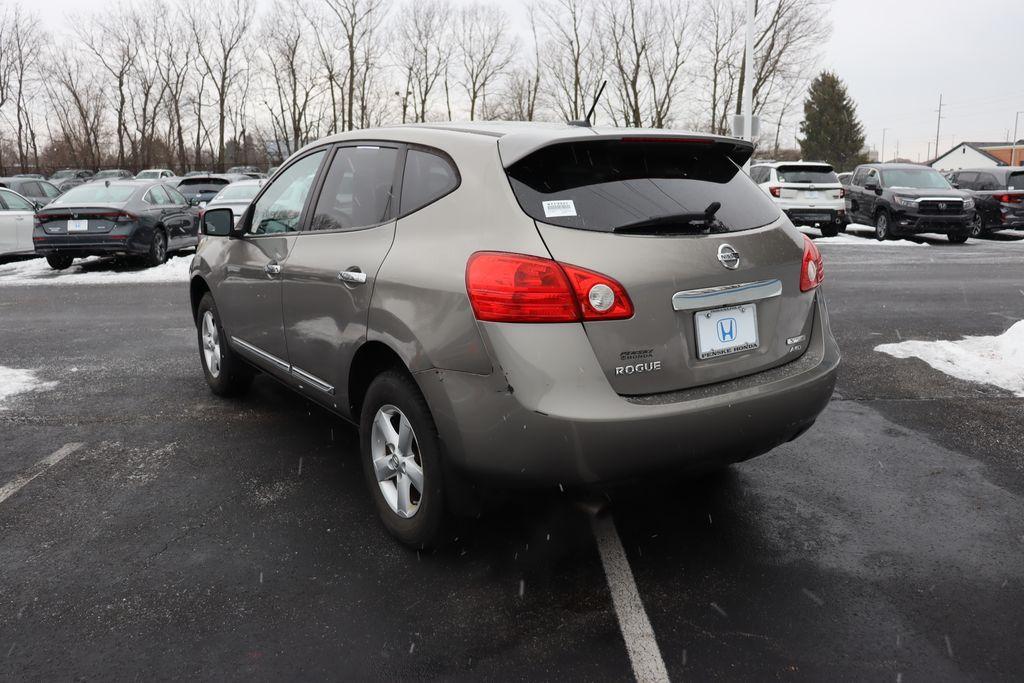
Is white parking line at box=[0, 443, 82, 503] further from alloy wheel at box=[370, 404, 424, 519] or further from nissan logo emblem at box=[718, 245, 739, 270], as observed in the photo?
nissan logo emblem at box=[718, 245, 739, 270]

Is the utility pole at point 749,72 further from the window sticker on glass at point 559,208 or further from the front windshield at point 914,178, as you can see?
the window sticker on glass at point 559,208

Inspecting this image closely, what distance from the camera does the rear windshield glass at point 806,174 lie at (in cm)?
1869

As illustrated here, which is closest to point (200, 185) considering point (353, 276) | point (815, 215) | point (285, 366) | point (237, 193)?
point (237, 193)

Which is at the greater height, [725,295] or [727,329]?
[725,295]

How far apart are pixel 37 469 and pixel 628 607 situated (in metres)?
3.24

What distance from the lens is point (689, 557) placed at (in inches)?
124

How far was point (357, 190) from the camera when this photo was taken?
3688mm

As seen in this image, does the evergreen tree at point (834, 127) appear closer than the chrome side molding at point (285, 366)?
No

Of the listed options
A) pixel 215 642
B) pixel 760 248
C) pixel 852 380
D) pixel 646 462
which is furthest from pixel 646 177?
pixel 852 380

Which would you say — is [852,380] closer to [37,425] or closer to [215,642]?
[215,642]

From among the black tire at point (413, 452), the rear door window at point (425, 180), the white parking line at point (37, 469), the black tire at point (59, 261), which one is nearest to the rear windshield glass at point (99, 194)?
the black tire at point (59, 261)

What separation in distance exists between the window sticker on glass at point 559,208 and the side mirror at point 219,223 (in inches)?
103

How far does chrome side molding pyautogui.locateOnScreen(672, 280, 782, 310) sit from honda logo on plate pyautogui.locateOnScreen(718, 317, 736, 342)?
0.06 meters

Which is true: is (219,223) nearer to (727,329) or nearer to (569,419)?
(569,419)
